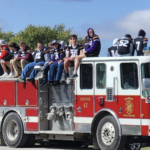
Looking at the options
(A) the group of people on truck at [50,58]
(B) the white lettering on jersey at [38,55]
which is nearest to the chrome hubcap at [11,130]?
(A) the group of people on truck at [50,58]

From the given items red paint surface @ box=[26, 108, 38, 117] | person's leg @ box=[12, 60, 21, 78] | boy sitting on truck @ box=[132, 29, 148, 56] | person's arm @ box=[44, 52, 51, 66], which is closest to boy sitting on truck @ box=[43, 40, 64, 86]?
person's arm @ box=[44, 52, 51, 66]

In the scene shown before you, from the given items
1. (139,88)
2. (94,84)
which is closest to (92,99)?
(94,84)

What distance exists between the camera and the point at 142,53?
15258 millimetres

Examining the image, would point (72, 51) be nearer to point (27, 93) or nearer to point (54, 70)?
point (54, 70)

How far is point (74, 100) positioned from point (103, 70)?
134 centimetres

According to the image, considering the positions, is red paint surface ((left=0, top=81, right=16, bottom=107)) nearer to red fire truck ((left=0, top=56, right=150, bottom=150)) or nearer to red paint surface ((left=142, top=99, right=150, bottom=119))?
red fire truck ((left=0, top=56, right=150, bottom=150))

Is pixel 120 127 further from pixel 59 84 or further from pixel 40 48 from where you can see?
pixel 40 48

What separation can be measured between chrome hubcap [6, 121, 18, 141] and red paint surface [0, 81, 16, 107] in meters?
0.60

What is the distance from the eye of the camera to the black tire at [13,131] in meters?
17.9

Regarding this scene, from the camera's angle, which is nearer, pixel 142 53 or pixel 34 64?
pixel 142 53

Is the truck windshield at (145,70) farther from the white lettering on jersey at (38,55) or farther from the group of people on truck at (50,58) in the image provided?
the white lettering on jersey at (38,55)

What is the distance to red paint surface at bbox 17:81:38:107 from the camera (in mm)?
17422

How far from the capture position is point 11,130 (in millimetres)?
18266

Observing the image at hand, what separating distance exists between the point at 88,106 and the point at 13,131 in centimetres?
355
